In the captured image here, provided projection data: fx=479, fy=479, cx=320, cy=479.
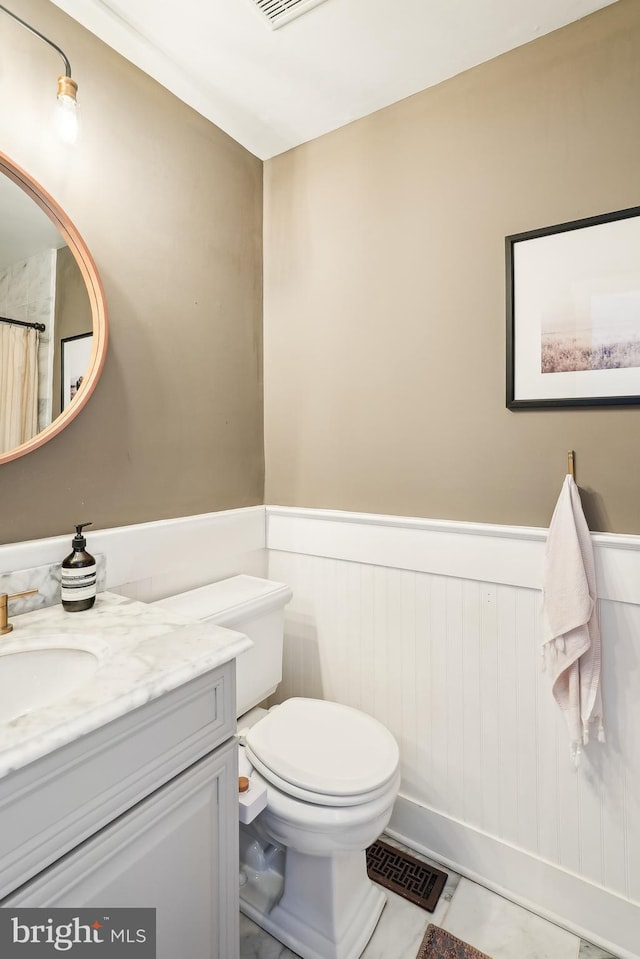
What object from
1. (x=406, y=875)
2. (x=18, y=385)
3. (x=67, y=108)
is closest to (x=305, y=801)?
(x=406, y=875)

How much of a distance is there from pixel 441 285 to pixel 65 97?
109 cm

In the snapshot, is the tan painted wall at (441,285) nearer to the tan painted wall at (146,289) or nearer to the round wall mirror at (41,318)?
the tan painted wall at (146,289)

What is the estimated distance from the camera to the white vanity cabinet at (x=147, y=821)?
65 centimetres

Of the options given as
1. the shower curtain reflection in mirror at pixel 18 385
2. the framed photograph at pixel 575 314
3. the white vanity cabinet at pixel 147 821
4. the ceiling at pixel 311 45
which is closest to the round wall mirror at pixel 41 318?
the shower curtain reflection in mirror at pixel 18 385

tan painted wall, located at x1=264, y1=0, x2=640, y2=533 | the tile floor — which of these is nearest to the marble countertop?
tan painted wall, located at x1=264, y1=0, x2=640, y2=533

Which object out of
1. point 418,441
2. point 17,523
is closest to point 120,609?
point 17,523

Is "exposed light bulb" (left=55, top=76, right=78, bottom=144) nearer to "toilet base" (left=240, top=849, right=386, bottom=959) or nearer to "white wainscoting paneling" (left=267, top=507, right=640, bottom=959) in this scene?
"white wainscoting paneling" (left=267, top=507, right=640, bottom=959)

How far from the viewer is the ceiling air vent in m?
1.25

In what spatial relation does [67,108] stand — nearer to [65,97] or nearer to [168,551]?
[65,97]

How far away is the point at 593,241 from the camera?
1.27 m

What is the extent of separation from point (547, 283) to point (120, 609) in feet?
4.62

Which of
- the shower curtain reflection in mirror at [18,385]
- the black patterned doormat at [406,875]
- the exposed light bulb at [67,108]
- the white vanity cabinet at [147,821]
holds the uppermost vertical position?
the exposed light bulb at [67,108]

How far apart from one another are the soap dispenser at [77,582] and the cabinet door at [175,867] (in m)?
0.48

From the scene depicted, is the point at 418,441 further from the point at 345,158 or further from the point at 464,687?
the point at 345,158
